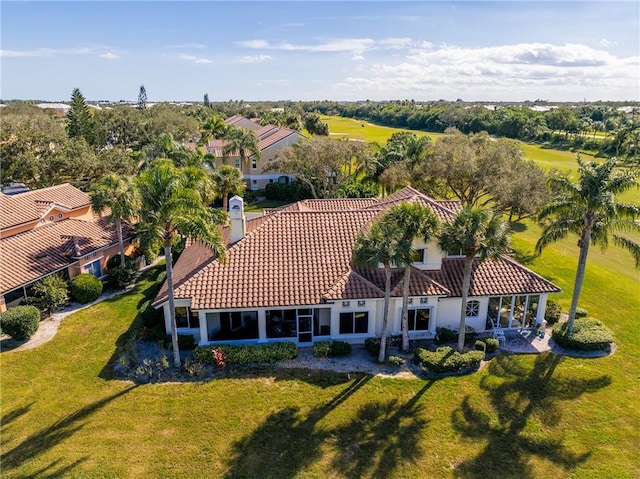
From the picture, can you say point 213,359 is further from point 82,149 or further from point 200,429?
point 82,149

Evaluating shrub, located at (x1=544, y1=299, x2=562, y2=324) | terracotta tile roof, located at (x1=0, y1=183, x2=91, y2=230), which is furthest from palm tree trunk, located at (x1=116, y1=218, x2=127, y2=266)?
shrub, located at (x1=544, y1=299, x2=562, y2=324)

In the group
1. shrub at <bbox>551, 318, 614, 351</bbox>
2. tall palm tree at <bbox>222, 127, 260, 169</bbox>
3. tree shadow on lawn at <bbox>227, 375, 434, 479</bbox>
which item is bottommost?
tree shadow on lawn at <bbox>227, 375, 434, 479</bbox>

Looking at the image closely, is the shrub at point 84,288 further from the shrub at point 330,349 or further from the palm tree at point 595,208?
the palm tree at point 595,208

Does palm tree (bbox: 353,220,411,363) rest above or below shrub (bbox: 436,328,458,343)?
above

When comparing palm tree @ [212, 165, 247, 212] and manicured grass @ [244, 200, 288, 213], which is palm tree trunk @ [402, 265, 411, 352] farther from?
manicured grass @ [244, 200, 288, 213]

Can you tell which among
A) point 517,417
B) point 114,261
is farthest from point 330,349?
point 114,261

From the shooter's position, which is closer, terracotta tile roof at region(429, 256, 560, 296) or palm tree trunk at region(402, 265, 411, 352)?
palm tree trunk at region(402, 265, 411, 352)

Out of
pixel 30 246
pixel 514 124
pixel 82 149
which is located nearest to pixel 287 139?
pixel 82 149
